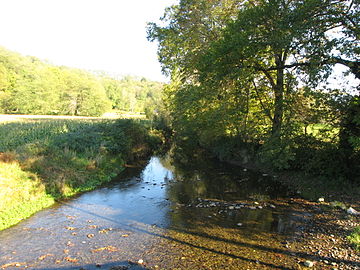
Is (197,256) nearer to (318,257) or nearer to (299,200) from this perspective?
(318,257)

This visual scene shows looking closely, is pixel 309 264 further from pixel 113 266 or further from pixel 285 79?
pixel 285 79

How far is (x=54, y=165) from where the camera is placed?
14398mm

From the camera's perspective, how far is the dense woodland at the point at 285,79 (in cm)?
1048

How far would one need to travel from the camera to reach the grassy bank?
10887 mm

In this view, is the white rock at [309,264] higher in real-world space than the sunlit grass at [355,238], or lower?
lower

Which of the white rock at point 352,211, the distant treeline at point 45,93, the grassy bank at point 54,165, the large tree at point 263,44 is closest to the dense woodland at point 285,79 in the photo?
the large tree at point 263,44

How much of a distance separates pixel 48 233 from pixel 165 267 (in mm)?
4844

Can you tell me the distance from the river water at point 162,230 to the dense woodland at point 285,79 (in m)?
2.92

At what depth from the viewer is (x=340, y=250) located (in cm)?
675

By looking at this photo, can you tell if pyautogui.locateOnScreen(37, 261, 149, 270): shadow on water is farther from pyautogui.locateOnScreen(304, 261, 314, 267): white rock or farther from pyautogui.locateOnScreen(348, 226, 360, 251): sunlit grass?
pyautogui.locateOnScreen(348, 226, 360, 251): sunlit grass

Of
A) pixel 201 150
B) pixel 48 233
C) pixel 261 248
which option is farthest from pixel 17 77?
pixel 261 248

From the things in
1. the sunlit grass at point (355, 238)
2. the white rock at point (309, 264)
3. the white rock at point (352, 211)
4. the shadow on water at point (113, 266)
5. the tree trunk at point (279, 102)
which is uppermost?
the tree trunk at point (279, 102)

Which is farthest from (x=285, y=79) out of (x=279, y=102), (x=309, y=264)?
(x=309, y=264)

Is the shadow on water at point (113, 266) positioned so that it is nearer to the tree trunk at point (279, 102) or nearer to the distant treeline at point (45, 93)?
the tree trunk at point (279, 102)
